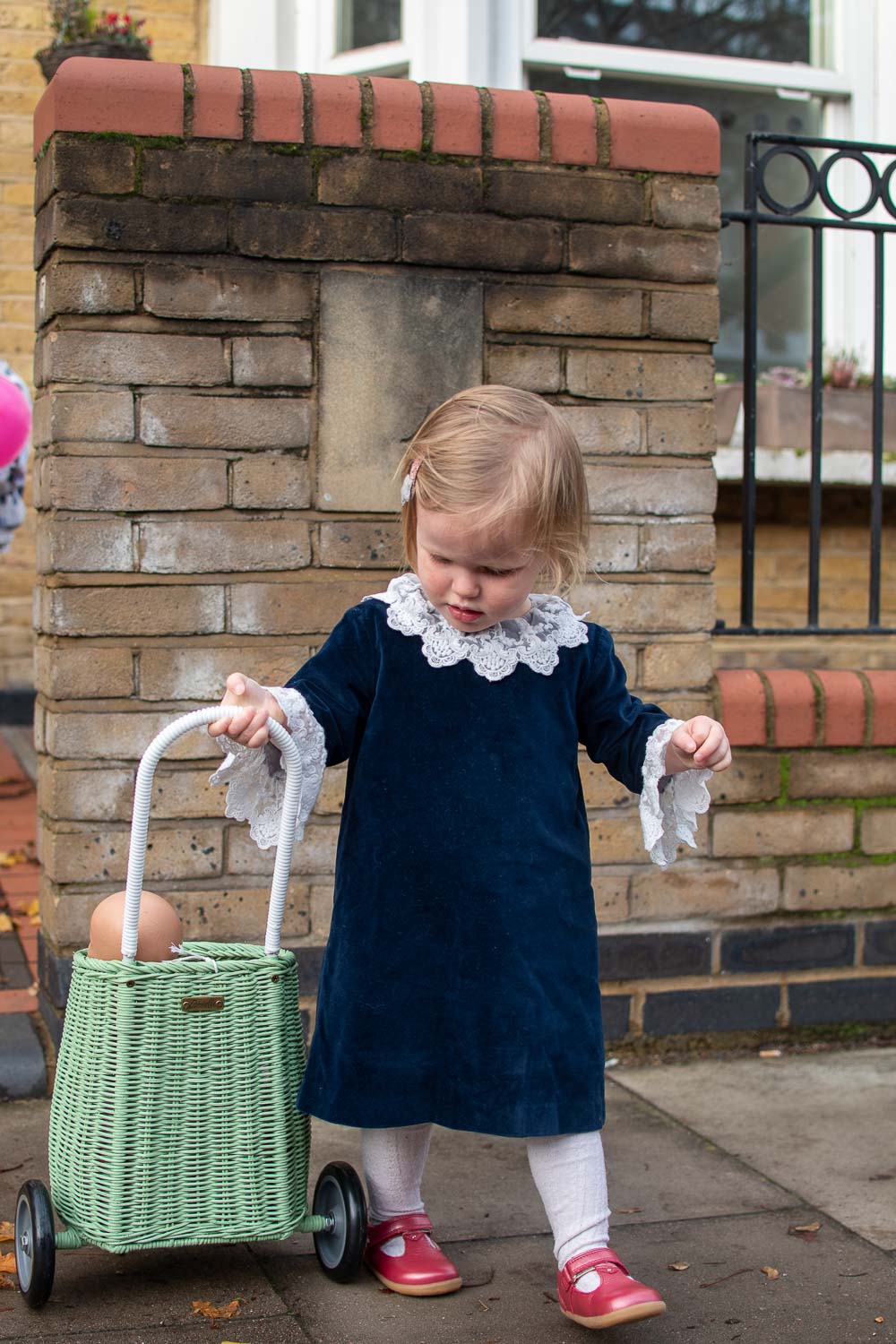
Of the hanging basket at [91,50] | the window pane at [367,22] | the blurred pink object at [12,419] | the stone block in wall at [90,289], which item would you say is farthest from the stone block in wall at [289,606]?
the hanging basket at [91,50]

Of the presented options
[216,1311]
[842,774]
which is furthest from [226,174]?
[216,1311]

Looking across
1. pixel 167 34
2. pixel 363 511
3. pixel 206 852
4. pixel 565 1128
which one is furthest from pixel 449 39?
pixel 565 1128

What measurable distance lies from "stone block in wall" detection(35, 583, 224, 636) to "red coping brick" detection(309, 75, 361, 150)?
1010 millimetres

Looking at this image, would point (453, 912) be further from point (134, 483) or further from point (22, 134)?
point (22, 134)

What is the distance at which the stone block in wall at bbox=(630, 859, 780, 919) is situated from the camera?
3.56m

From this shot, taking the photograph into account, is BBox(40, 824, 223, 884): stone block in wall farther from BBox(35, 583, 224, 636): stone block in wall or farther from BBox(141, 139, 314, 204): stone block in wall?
BBox(141, 139, 314, 204): stone block in wall

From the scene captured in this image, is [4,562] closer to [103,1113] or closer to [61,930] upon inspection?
[61,930]

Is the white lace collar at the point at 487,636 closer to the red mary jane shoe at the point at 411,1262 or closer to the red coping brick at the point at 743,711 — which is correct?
the red mary jane shoe at the point at 411,1262

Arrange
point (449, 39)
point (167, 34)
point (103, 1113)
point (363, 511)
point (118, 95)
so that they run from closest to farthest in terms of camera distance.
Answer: point (103, 1113), point (118, 95), point (363, 511), point (449, 39), point (167, 34)

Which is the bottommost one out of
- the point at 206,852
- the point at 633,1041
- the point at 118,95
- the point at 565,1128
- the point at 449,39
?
the point at 633,1041

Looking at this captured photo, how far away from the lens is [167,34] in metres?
7.09

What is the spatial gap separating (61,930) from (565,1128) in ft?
4.57

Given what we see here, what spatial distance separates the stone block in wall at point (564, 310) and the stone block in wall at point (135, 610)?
896 mm

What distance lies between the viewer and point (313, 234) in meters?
3.28
